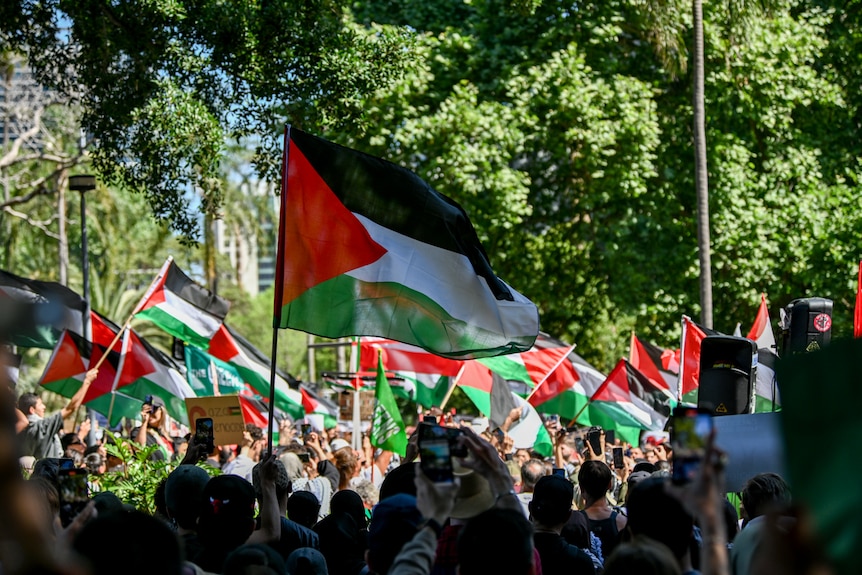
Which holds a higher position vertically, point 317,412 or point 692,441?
point 692,441

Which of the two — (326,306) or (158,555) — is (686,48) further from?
(158,555)

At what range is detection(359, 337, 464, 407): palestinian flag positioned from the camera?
53.4 feet

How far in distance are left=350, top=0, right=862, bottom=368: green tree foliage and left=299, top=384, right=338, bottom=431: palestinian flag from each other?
480 cm

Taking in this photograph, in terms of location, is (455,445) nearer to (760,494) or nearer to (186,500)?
(186,500)

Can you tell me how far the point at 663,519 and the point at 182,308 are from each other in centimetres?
1104

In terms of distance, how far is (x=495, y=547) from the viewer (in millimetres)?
3730

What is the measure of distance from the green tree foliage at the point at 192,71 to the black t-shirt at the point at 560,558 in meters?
8.40

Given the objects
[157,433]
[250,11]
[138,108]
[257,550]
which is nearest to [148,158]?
[138,108]

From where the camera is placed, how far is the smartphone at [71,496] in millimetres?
4066

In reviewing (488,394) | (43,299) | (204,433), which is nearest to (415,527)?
(204,433)

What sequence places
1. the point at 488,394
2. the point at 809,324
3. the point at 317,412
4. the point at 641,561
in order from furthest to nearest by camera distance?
the point at 317,412, the point at 488,394, the point at 809,324, the point at 641,561

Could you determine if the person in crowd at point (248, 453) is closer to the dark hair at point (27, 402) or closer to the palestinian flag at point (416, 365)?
the dark hair at point (27, 402)

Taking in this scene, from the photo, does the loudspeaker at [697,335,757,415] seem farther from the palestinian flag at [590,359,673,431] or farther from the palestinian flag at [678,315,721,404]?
the palestinian flag at [590,359,673,431]

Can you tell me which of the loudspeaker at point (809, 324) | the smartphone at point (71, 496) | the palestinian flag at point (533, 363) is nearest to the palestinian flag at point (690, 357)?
the palestinian flag at point (533, 363)
